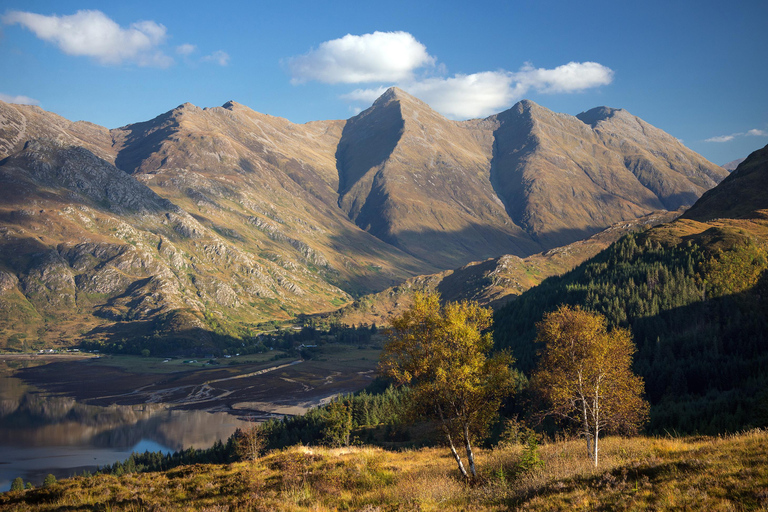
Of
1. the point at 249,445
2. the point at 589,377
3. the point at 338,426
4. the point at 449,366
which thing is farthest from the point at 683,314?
the point at 449,366

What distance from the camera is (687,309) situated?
462ft

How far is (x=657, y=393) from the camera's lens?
110 meters

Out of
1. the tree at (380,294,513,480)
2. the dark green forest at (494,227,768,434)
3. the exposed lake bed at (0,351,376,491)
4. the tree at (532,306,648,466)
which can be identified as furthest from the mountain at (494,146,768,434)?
the exposed lake bed at (0,351,376,491)

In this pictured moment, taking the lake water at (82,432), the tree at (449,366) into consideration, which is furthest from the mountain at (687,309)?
the lake water at (82,432)

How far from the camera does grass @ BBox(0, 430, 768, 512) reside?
55.5 ft

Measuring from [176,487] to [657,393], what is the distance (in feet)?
375

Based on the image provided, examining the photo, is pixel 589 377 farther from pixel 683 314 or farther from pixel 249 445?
pixel 683 314

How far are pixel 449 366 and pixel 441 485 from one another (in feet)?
34.1

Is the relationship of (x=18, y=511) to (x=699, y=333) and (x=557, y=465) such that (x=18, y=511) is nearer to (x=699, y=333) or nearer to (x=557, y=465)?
(x=557, y=465)

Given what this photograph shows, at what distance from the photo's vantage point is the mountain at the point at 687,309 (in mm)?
93938

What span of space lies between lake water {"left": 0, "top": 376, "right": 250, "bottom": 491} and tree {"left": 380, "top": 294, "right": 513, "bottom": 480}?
117117mm

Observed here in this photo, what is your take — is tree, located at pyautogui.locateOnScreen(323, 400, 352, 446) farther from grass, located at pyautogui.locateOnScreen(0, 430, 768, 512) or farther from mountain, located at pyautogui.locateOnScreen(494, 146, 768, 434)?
grass, located at pyautogui.locateOnScreen(0, 430, 768, 512)

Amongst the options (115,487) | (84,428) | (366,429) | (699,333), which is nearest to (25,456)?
(84,428)

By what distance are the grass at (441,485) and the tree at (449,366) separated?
3657 mm
